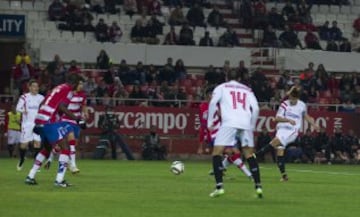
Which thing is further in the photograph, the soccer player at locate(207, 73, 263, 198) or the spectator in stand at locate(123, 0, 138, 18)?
the spectator in stand at locate(123, 0, 138, 18)

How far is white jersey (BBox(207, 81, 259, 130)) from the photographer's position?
1842 centimetres

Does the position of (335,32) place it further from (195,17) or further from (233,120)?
(233,120)

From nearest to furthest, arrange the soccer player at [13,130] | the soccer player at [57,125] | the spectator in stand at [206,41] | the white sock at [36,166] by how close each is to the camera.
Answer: the soccer player at [57,125] < the white sock at [36,166] < the soccer player at [13,130] < the spectator in stand at [206,41]

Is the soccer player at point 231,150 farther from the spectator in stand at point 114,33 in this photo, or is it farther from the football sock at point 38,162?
the spectator in stand at point 114,33

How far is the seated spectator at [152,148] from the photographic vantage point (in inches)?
1565

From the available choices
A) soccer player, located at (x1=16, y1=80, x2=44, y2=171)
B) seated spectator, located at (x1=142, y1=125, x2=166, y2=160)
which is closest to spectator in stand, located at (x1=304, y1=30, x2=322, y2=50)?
seated spectator, located at (x1=142, y1=125, x2=166, y2=160)

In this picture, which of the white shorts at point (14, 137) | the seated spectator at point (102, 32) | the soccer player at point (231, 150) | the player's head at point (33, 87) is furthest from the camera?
the seated spectator at point (102, 32)

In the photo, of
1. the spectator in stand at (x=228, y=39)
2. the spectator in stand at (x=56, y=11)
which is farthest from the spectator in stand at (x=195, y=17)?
the spectator in stand at (x=56, y=11)

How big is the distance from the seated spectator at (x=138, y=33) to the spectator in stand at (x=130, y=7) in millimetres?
1371

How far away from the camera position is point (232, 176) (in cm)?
2650

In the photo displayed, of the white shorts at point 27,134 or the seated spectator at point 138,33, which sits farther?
the seated spectator at point 138,33

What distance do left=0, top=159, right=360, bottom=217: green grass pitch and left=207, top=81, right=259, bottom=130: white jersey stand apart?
1384 millimetres

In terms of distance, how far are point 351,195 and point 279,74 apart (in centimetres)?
2579

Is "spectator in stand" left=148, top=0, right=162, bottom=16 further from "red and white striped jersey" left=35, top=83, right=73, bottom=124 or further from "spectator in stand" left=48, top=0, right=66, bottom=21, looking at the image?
"red and white striped jersey" left=35, top=83, right=73, bottom=124
